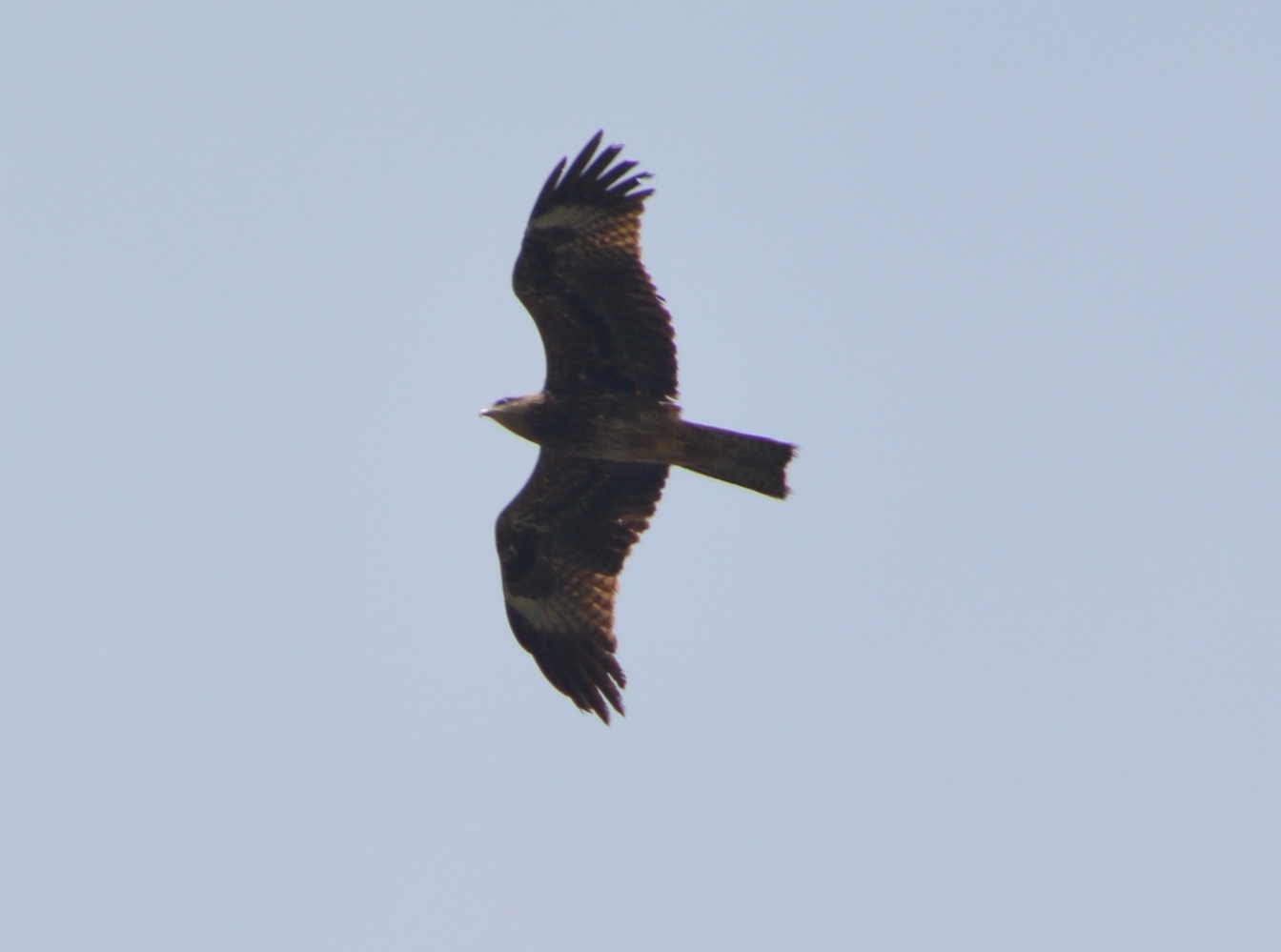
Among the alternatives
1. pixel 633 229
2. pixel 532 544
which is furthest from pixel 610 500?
pixel 633 229

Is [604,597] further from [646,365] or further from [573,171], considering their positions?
[573,171]

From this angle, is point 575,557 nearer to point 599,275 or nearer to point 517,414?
point 517,414

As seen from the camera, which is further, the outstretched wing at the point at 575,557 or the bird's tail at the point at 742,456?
the outstretched wing at the point at 575,557

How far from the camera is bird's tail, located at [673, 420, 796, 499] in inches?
471

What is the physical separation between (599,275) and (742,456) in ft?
4.46

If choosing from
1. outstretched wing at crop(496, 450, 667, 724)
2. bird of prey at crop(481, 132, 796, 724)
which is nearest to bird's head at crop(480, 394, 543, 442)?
bird of prey at crop(481, 132, 796, 724)

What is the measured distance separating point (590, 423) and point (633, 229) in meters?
1.19

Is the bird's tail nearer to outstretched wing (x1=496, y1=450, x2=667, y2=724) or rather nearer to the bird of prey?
the bird of prey

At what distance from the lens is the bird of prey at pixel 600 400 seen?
39.3 feet

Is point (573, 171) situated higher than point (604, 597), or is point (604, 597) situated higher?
point (573, 171)

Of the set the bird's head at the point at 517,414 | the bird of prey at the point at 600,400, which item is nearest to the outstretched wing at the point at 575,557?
the bird of prey at the point at 600,400

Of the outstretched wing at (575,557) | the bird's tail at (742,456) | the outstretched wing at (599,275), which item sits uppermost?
the outstretched wing at (599,275)

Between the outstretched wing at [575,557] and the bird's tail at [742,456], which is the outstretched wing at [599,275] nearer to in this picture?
the bird's tail at [742,456]

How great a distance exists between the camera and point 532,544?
1303cm
